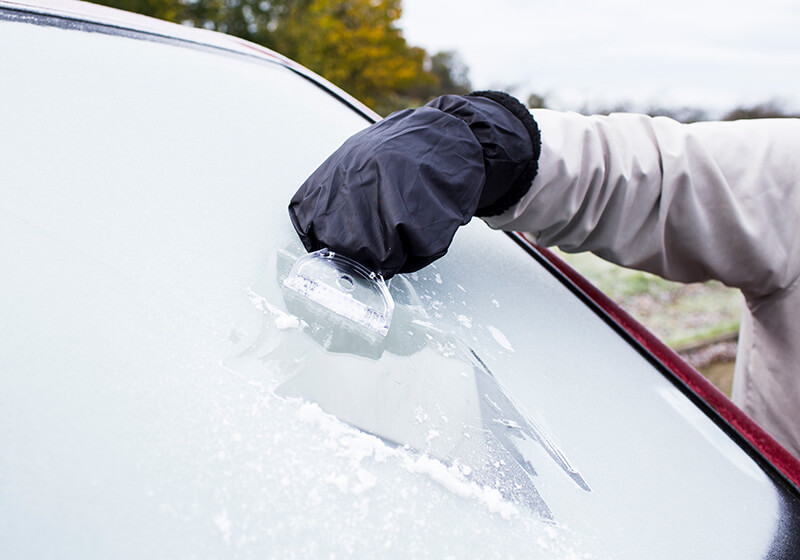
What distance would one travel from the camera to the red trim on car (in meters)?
0.92

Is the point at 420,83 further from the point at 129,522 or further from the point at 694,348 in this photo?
the point at 129,522

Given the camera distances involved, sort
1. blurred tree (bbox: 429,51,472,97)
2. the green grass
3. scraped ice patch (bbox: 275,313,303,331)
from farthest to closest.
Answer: blurred tree (bbox: 429,51,472,97), the green grass, scraped ice patch (bbox: 275,313,303,331)

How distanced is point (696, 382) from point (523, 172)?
0.53 meters

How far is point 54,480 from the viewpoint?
1.62ft

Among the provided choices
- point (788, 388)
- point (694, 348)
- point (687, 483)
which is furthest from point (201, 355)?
point (694, 348)

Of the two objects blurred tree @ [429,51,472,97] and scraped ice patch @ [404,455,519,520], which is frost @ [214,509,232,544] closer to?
scraped ice patch @ [404,455,519,520]

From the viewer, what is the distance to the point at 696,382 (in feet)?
3.42

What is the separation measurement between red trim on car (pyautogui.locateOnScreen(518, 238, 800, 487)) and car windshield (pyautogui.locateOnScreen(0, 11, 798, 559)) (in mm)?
39

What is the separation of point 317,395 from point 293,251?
30 cm

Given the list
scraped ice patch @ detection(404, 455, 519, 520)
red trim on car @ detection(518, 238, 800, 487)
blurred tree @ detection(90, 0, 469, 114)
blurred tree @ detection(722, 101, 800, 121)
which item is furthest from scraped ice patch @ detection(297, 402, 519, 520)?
blurred tree @ detection(90, 0, 469, 114)

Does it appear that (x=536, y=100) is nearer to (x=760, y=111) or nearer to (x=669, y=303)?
(x=760, y=111)

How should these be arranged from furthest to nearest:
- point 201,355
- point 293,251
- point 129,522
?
point 293,251 → point 201,355 → point 129,522

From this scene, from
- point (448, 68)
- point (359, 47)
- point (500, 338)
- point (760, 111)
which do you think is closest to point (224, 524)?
point (500, 338)

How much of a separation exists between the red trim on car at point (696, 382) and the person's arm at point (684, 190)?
0.11 m
